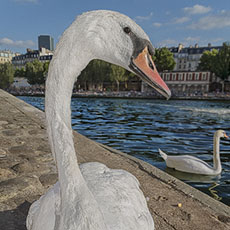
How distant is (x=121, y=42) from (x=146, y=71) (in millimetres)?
254

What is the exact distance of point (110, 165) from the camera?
3.31 m

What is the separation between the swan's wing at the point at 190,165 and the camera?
4.89 metres

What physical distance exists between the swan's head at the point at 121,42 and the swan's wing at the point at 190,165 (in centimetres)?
403

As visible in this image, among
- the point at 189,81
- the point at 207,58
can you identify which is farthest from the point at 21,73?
the point at 207,58

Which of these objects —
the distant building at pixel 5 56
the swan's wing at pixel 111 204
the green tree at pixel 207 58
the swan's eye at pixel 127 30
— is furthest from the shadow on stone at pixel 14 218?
the distant building at pixel 5 56

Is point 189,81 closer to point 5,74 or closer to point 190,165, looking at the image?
point 5,74

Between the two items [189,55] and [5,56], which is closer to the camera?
[189,55]

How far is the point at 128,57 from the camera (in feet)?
4.47

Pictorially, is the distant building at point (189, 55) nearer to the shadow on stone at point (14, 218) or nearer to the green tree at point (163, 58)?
the green tree at point (163, 58)

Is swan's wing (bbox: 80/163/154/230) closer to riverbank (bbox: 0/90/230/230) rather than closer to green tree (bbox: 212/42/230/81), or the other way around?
riverbank (bbox: 0/90/230/230)

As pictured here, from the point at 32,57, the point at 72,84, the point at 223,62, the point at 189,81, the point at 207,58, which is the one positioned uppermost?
the point at 32,57

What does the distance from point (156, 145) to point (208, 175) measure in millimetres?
2549

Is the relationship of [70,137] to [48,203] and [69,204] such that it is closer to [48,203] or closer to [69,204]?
[69,204]

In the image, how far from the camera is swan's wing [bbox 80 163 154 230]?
1.37 m
